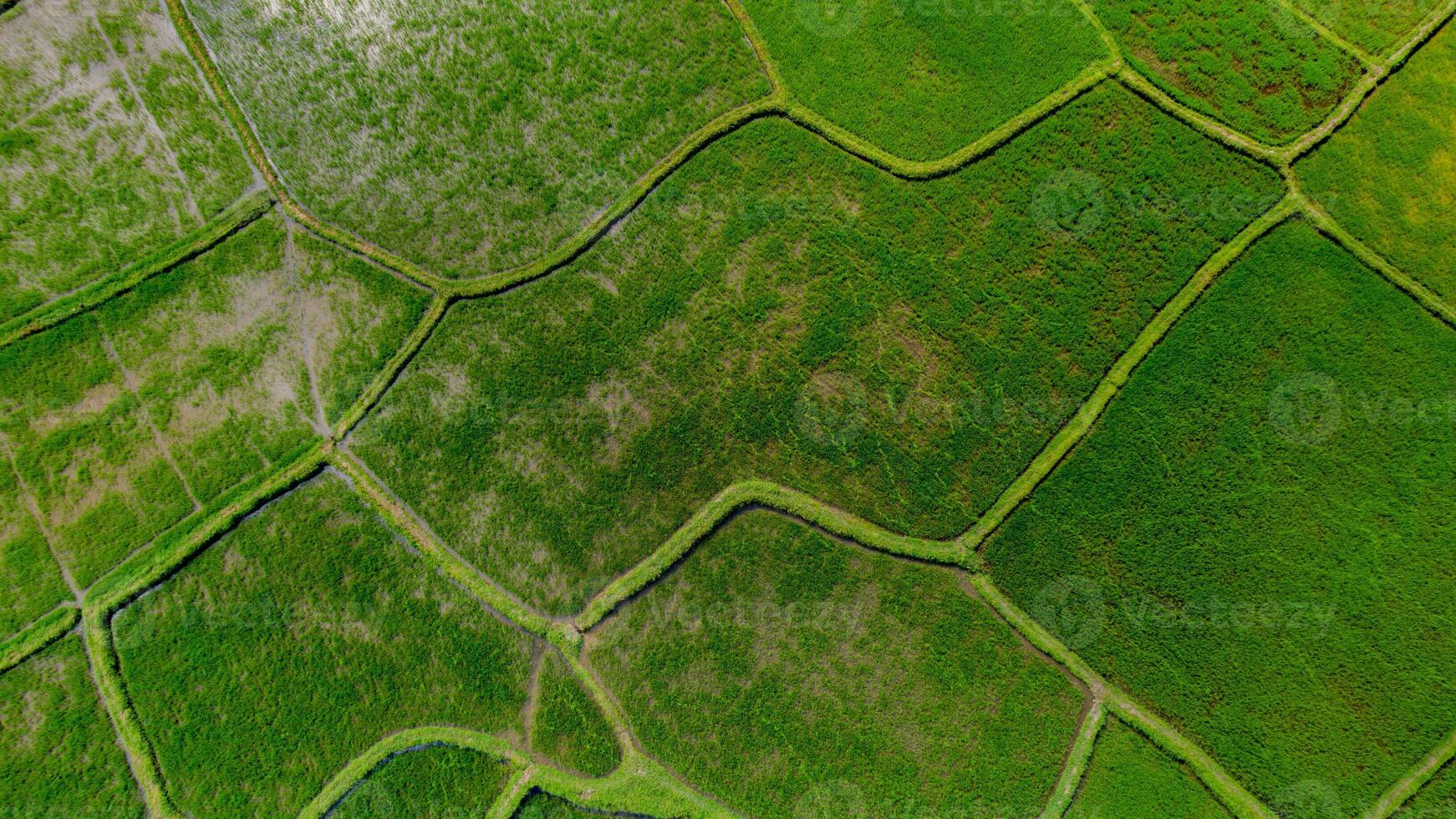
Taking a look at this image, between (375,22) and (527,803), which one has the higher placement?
(375,22)

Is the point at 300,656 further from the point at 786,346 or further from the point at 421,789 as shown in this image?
the point at 786,346

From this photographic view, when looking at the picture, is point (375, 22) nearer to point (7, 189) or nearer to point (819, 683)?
point (7, 189)

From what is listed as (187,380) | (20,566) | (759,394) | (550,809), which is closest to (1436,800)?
(759,394)

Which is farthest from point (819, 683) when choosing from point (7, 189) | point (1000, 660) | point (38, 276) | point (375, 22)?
point (7, 189)

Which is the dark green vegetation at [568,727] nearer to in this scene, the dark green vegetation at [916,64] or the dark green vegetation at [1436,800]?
the dark green vegetation at [916,64]

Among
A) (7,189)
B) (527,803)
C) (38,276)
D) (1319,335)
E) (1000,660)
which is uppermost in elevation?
(1319,335)

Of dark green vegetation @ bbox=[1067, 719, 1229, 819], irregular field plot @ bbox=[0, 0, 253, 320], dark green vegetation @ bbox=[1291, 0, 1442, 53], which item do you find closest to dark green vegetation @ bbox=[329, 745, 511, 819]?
irregular field plot @ bbox=[0, 0, 253, 320]

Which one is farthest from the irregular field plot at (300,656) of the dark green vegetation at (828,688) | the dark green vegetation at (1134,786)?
the dark green vegetation at (1134,786)
